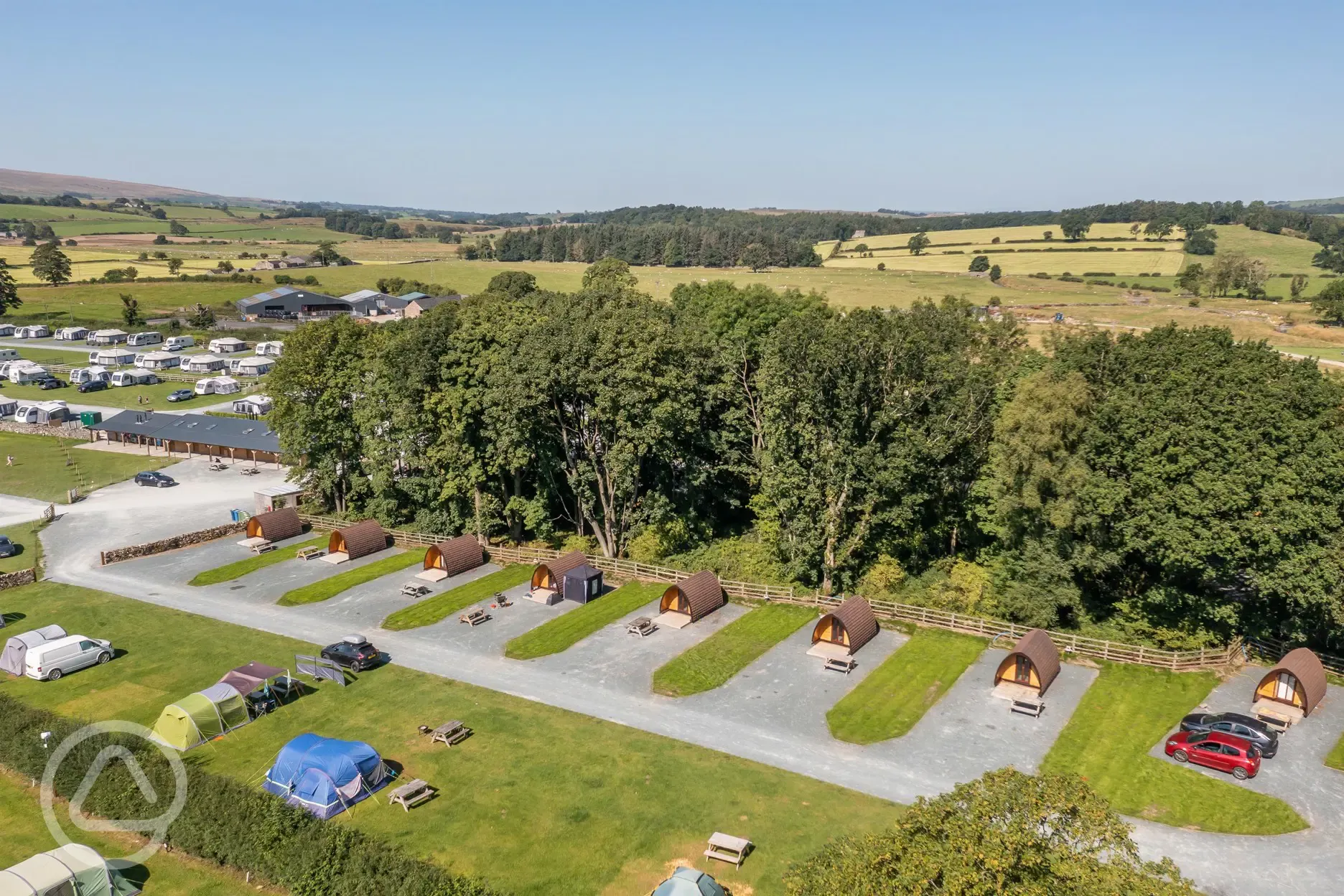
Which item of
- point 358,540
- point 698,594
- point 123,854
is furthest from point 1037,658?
point 358,540

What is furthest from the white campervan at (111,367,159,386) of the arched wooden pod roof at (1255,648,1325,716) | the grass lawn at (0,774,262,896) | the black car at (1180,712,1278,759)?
the arched wooden pod roof at (1255,648,1325,716)

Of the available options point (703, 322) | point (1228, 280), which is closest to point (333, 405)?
point (703, 322)

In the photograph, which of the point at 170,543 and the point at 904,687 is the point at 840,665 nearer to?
the point at 904,687

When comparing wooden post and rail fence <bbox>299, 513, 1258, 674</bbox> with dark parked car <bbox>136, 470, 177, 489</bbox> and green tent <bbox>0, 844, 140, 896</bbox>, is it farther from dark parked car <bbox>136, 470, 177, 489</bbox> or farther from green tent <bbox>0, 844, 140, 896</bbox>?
green tent <bbox>0, 844, 140, 896</bbox>

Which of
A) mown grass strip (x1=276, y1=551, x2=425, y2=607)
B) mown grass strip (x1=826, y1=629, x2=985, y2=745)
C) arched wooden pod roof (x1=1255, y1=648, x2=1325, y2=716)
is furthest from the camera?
mown grass strip (x1=276, y1=551, x2=425, y2=607)

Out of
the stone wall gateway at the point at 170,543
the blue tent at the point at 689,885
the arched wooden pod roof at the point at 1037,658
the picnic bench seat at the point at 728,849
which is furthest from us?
the stone wall gateway at the point at 170,543

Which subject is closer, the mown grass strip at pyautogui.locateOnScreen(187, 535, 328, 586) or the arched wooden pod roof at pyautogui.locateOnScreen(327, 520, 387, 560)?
the mown grass strip at pyautogui.locateOnScreen(187, 535, 328, 586)

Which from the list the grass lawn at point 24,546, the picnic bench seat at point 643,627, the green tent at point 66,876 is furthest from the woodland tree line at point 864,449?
the green tent at point 66,876

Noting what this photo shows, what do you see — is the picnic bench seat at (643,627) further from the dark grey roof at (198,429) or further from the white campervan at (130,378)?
the white campervan at (130,378)
